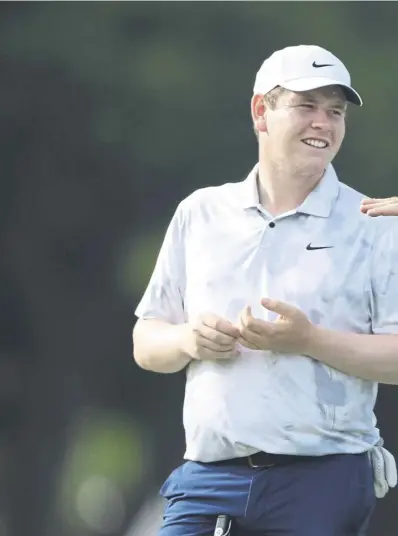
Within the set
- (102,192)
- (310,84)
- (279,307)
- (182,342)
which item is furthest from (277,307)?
(102,192)

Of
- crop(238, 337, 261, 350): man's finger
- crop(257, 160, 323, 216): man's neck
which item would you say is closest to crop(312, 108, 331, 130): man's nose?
crop(257, 160, 323, 216): man's neck

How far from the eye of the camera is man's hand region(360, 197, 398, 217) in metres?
2.09

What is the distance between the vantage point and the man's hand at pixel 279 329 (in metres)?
1.94

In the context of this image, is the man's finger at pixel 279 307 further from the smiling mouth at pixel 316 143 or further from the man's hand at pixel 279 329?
the smiling mouth at pixel 316 143

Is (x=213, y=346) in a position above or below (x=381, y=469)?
above

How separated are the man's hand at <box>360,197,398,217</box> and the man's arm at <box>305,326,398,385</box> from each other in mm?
270

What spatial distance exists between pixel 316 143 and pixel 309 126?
0.14 feet

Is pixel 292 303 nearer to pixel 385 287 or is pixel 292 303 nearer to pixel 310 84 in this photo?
pixel 385 287

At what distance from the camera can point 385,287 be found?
206 cm

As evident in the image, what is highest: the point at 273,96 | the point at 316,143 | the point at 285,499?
the point at 273,96

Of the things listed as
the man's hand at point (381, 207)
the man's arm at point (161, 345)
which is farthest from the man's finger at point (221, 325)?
the man's hand at point (381, 207)

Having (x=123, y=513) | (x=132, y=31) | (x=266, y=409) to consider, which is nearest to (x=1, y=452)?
(x=123, y=513)

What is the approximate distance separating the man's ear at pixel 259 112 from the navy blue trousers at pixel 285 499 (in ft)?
2.51

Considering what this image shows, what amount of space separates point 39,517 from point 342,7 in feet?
5.57
